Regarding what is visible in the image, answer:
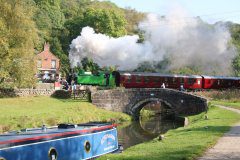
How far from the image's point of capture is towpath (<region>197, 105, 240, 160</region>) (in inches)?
558

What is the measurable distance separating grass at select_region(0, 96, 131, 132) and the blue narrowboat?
9.86 meters

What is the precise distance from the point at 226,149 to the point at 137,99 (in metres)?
30.5

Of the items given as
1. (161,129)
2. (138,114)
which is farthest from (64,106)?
(138,114)

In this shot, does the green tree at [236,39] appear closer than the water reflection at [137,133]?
No

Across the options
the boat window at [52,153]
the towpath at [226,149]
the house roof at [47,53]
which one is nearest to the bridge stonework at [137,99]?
the towpath at [226,149]

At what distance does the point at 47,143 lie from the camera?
50.5 feet

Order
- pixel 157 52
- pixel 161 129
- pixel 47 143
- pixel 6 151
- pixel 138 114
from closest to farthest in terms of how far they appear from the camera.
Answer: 1. pixel 6 151
2. pixel 47 143
3. pixel 161 129
4. pixel 138 114
5. pixel 157 52

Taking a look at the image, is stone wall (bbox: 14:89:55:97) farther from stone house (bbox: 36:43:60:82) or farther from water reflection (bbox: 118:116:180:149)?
stone house (bbox: 36:43:60:82)

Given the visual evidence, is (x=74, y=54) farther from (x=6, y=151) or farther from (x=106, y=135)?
(x=6, y=151)

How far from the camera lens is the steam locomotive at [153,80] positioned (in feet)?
155

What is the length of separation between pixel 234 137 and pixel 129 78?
3034cm

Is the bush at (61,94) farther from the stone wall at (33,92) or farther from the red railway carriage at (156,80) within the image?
the red railway carriage at (156,80)

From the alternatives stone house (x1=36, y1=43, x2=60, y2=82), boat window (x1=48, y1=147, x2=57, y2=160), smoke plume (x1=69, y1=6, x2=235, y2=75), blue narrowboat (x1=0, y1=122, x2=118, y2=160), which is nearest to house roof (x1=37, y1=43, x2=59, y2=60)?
stone house (x1=36, y1=43, x2=60, y2=82)

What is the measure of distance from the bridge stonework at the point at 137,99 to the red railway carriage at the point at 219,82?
1076 cm
